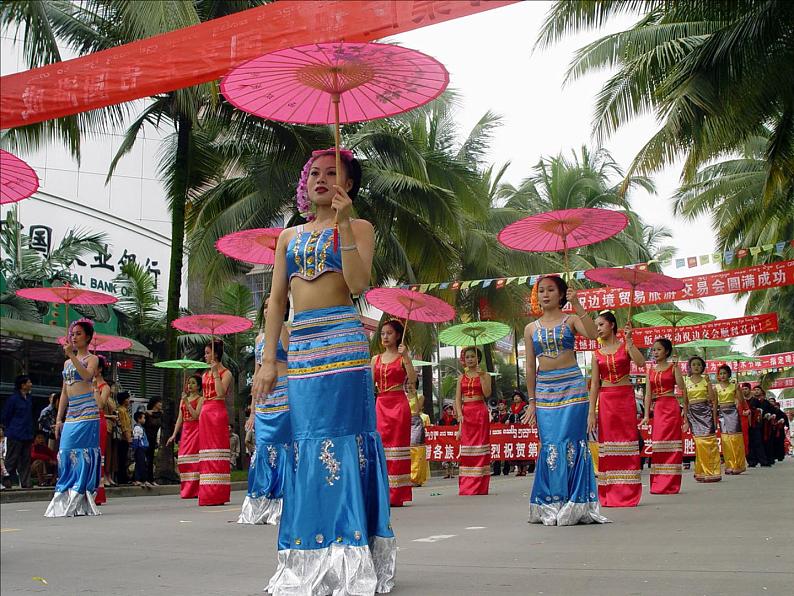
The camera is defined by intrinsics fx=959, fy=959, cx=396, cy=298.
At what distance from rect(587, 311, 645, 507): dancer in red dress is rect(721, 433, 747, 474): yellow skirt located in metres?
8.75

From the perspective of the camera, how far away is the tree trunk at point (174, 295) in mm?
16875

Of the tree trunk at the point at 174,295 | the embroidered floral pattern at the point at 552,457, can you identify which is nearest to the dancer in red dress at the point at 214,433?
the embroidered floral pattern at the point at 552,457

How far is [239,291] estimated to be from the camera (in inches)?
1041

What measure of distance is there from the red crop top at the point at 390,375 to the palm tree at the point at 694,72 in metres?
4.94

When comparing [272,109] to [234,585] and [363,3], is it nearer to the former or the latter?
[363,3]

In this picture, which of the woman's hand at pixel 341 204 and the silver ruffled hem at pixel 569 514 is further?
the silver ruffled hem at pixel 569 514

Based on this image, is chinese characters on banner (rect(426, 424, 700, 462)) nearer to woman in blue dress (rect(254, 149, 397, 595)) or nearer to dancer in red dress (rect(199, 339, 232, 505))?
dancer in red dress (rect(199, 339, 232, 505))

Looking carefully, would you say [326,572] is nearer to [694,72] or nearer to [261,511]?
[261,511]

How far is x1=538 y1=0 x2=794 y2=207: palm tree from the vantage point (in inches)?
542

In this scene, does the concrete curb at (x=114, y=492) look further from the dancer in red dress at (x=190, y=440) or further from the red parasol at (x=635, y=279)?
the red parasol at (x=635, y=279)

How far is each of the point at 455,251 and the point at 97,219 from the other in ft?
30.8

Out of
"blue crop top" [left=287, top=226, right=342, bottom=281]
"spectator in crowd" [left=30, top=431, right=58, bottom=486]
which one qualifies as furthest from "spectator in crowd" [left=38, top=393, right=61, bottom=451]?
"blue crop top" [left=287, top=226, right=342, bottom=281]

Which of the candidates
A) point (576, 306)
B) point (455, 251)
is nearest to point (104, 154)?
point (455, 251)

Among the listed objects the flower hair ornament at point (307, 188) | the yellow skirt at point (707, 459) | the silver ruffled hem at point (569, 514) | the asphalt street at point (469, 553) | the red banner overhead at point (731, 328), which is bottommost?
the asphalt street at point (469, 553)
